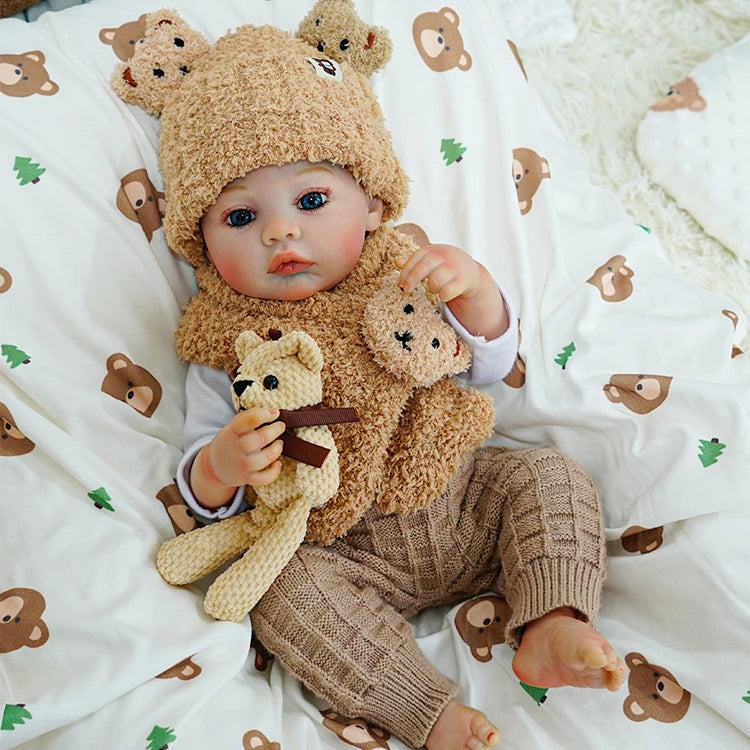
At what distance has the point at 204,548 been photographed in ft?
3.27

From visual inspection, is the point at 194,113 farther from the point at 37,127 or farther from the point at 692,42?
the point at 692,42

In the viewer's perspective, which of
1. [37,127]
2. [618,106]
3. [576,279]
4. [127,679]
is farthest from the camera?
[618,106]

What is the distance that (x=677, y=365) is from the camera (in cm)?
115

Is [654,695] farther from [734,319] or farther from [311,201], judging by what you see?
[311,201]

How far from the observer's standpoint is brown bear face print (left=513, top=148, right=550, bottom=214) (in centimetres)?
128

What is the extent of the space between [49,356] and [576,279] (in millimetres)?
718

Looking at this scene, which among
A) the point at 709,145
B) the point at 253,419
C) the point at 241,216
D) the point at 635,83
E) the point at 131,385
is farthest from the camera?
the point at 635,83

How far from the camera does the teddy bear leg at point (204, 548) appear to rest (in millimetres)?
985

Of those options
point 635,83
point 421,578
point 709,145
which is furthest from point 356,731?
point 635,83

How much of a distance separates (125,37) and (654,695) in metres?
1.07

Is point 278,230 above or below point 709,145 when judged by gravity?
above

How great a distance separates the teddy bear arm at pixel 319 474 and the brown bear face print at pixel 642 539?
0.38 meters

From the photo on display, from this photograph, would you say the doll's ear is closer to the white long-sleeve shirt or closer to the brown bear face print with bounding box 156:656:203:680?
the white long-sleeve shirt

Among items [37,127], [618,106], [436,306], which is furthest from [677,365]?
[37,127]
